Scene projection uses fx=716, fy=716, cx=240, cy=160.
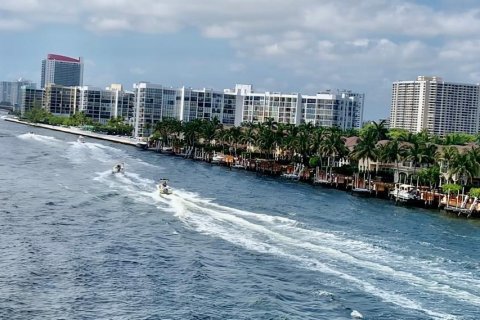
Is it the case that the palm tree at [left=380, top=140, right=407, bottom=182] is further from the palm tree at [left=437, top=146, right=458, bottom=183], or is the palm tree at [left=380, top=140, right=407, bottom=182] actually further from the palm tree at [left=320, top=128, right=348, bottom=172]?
the palm tree at [left=320, top=128, right=348, bottom=172]

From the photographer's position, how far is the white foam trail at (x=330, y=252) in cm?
4300

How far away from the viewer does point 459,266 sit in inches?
2024

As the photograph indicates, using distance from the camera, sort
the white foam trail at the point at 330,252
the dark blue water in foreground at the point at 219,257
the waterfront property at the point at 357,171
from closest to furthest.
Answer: the dark blue water in foreground at the point at 219,257, the white foam trail at the point at 330,252, the waterfront property at the point at 357,171

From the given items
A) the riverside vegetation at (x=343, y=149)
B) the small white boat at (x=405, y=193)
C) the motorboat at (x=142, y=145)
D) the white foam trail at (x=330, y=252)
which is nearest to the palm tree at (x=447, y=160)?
the riverside vegetation at (x=343, y=149)

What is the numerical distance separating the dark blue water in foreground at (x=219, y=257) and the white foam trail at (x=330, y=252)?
5.2 inches

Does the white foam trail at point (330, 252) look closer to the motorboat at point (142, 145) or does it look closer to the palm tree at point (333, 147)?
the palm tree at point (333, 147)

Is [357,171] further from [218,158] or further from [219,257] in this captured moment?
[219,257]

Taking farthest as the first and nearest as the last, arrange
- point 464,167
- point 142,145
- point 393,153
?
point 142,145, point 393,153, point 464,167

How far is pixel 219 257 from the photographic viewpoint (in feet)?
159

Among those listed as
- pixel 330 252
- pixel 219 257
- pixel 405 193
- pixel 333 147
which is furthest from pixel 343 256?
pixel 333 147

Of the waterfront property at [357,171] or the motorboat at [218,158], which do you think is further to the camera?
the motorboat at [218,158]

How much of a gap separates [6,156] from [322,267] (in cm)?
8354

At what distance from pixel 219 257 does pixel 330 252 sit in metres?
8.49

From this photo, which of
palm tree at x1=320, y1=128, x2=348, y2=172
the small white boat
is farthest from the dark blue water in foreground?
palm tree at x1=320, y1=128, x2=348, y2=172
